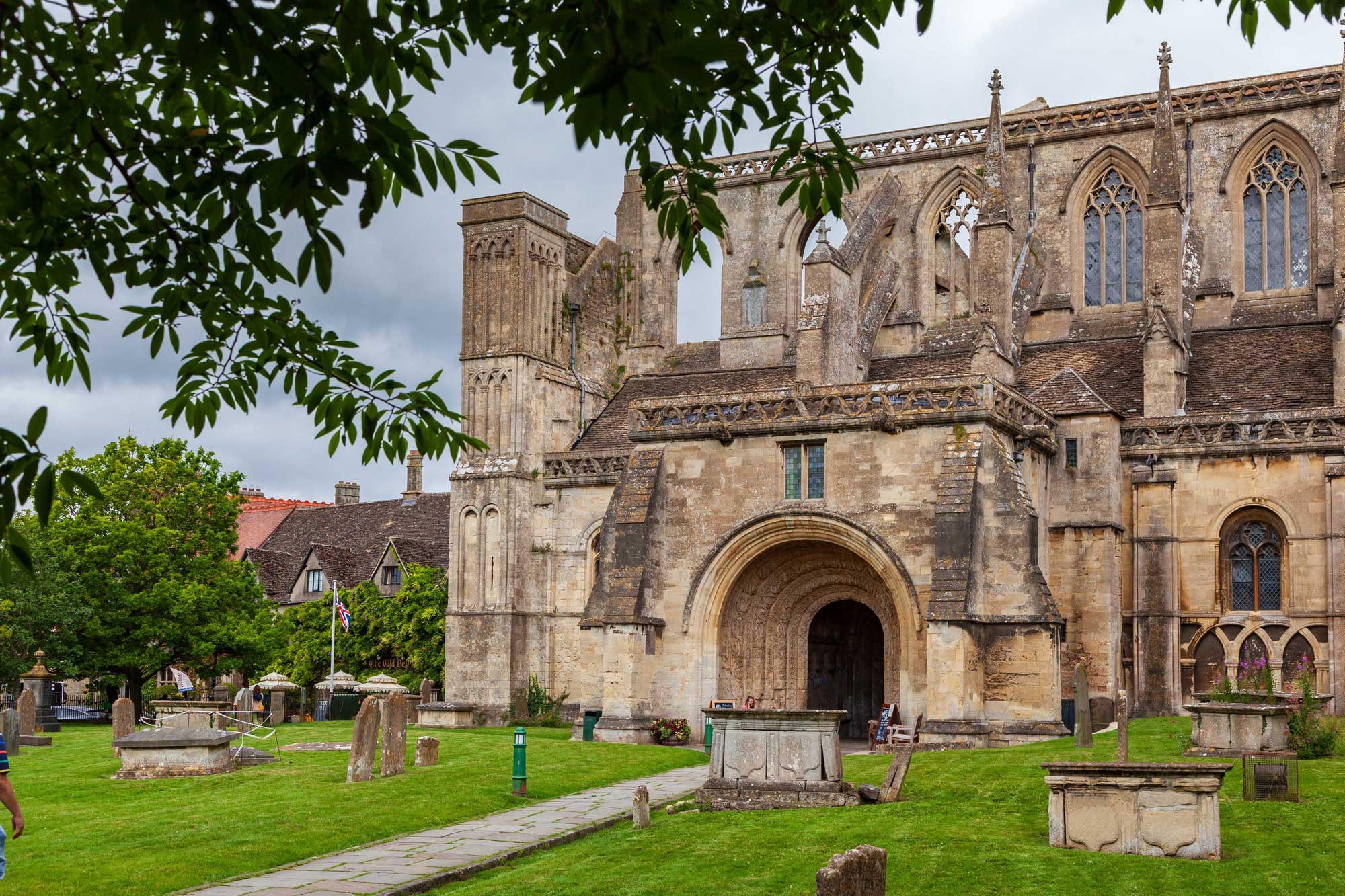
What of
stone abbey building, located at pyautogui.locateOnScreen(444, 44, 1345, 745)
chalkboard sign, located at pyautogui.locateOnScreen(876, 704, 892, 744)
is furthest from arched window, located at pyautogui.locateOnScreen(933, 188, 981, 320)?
chalkboard sign, located at pyautogui.locateOnScreen(876, 704, 892, 744)

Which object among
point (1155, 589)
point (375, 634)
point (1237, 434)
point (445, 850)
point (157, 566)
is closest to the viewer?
point (445, 850)

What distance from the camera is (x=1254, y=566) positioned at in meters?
31.0

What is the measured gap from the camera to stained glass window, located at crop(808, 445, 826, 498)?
29.0 m

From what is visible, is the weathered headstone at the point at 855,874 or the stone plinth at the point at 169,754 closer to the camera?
the weathered headstone at the point at 855,874

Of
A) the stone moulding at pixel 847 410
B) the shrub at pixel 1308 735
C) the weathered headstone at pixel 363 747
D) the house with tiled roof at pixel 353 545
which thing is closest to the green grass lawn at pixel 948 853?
the shrub at pixel 1308 735

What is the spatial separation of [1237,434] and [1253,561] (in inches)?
105

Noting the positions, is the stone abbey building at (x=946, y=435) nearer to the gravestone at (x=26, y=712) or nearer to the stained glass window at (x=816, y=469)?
the stained glass window at (x=816, y=469)

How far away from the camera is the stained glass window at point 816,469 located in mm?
28969

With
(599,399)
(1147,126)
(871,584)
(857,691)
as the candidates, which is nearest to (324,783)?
(871,584)

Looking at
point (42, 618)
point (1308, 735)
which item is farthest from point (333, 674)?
point (1308, 735)

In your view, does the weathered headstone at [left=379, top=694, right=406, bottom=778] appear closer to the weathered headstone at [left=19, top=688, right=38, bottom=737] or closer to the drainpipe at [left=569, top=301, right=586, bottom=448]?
the weathered headstone at [left=19, top=688, right=38, bottom=737]

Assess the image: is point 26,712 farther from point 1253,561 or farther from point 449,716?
point 1253,561

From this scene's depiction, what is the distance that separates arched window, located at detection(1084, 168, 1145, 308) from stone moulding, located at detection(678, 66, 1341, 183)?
1462mm

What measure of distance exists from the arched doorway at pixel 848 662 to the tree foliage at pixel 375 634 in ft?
58.6
